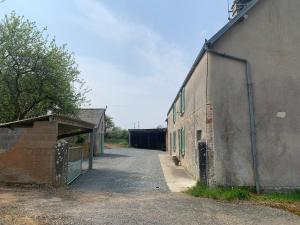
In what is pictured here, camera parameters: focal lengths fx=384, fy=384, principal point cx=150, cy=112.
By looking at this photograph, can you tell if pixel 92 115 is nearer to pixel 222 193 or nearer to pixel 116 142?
pixel 116 142

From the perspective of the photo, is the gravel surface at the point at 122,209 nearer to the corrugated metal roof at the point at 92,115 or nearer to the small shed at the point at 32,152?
the small shed at the point at 32,152

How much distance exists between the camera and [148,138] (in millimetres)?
52219

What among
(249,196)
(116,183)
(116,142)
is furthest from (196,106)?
(116,142)

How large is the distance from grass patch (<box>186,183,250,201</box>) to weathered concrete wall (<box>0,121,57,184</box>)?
15.9 ft

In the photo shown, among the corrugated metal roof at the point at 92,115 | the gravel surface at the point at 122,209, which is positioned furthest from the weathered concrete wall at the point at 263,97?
the corrugated metal roof at the point at 92,115

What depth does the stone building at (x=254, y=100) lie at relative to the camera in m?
12.1

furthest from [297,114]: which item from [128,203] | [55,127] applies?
[55,127]

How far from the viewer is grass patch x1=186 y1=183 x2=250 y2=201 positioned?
36.5ft

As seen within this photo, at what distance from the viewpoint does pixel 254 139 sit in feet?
39.9

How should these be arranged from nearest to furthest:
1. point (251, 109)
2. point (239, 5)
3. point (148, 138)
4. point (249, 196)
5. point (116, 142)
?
point (249, 196) < point (251, 109) < point (239, 5) < point (148, 138) < point (116, 142)

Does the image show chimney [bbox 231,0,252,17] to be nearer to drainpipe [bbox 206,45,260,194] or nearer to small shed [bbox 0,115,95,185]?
drainpipe [bbox 206,45,260,194]

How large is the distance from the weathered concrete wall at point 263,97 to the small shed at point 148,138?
120 feet

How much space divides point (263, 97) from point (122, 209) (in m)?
6.05

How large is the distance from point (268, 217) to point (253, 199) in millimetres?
2162
